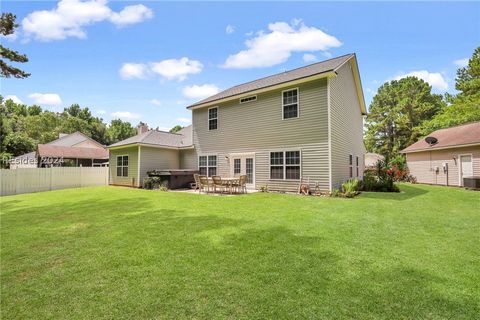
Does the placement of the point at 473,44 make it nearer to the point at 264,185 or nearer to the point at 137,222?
the point at 264,185

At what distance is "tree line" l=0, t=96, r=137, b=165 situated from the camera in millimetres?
33881

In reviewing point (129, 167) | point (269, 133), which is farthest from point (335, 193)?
point (129, 167)

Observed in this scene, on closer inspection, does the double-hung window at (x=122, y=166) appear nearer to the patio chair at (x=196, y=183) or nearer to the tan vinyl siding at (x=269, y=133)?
the patio chair at (x=196, y=183)

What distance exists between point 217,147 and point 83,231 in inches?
411

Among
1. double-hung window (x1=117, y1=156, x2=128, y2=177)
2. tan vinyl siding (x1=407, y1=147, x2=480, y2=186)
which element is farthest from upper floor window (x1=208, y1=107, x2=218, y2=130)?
tan vinyl siding (x1=407, y1=147, x2=480, y2=186)

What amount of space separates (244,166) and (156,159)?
7071mm

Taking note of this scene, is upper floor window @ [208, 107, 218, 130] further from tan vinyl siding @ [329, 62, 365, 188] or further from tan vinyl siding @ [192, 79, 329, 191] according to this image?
tan vinyl siding @ [329, 62, 365, 188]

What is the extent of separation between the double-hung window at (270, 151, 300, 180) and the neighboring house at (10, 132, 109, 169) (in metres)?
24.0

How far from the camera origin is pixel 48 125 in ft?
163

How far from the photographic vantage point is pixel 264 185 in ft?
42.5

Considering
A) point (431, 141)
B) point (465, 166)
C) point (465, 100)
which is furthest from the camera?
point (465, 100)

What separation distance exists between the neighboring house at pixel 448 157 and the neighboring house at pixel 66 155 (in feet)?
105

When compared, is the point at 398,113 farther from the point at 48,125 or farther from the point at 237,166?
the point at 48,125

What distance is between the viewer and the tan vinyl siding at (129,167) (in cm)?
1678
